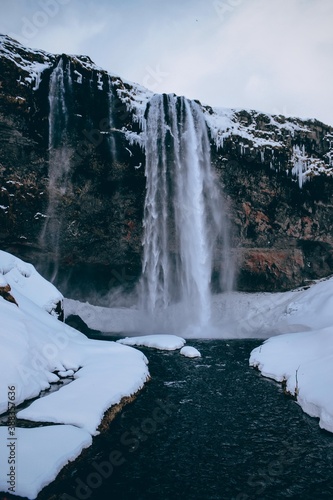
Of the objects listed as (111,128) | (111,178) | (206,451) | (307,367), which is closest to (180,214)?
(111,178)

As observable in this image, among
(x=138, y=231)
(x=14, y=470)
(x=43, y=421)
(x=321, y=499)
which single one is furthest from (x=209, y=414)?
(x=138, y=231)

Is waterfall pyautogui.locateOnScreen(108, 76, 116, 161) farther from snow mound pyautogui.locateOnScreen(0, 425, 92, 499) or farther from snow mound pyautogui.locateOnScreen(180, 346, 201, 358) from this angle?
snow mound pyautogui.locateOnScreen(0, 425, 92, 499)

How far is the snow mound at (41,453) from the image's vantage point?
4672 mm

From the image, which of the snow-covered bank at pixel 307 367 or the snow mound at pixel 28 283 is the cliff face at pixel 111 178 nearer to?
the snow-covered bank at pixel 307 367

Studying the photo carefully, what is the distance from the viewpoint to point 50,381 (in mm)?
9055

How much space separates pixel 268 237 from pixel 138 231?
13084 mm

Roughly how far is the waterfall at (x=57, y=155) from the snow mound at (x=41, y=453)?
74.2 feet

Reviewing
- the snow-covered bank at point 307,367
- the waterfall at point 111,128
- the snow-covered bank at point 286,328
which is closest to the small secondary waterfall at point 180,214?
the waterfall at point 111,128

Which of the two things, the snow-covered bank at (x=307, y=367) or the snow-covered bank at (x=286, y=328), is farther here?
the snow-covered bank at (x=286, y=328)

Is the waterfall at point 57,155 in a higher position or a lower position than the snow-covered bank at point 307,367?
higher

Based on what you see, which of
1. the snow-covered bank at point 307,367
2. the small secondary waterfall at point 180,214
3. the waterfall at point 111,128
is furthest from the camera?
the small secondary waterfall at point 180,214

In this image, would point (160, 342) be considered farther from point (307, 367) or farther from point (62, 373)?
point (62, 373)

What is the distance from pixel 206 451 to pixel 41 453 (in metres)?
3.55

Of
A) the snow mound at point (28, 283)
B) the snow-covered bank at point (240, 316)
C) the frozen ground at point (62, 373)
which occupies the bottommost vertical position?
the snow-covered bank at point (240, 316)
